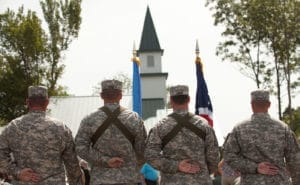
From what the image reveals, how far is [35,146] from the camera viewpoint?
761cm

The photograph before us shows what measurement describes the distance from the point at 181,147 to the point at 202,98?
7.07m

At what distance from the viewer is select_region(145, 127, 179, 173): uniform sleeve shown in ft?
25.1

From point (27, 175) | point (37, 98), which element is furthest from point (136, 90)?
point (27, 175)

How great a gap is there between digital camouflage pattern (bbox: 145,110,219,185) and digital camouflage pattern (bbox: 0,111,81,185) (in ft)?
3.70

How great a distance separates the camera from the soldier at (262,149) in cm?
755

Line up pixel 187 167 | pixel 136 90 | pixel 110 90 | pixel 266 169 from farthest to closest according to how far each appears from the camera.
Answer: pixel 136 90 → pixel 110 90 → pixel 187 167 → pixel 266 169

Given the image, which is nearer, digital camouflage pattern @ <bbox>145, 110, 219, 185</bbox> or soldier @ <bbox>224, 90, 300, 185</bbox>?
soldier @ <bbox>224, 90, 300, 185</bbox>

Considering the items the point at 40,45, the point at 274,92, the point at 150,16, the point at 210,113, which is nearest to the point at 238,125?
the point at 210,113

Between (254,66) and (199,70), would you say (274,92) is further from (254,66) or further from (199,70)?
(199,70)

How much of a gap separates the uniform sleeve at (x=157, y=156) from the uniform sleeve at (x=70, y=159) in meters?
0.95

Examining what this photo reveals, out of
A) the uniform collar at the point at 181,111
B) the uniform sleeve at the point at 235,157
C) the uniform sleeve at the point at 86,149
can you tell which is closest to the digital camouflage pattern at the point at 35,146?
the uniform sleeve at the point at 86,149

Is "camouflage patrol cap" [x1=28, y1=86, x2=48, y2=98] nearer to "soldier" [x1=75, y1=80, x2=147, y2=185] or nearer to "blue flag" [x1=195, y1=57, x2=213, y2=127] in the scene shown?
"soldier" [x1=75, y1=80, x2=147, y2=185]

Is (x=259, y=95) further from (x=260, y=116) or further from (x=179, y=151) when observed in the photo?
(x=179, y=151)

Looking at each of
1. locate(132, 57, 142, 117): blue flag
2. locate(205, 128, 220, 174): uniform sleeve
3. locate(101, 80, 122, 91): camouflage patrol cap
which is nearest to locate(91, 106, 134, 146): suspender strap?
locate(101, 80, 122, 91): camouflage patrol cap
